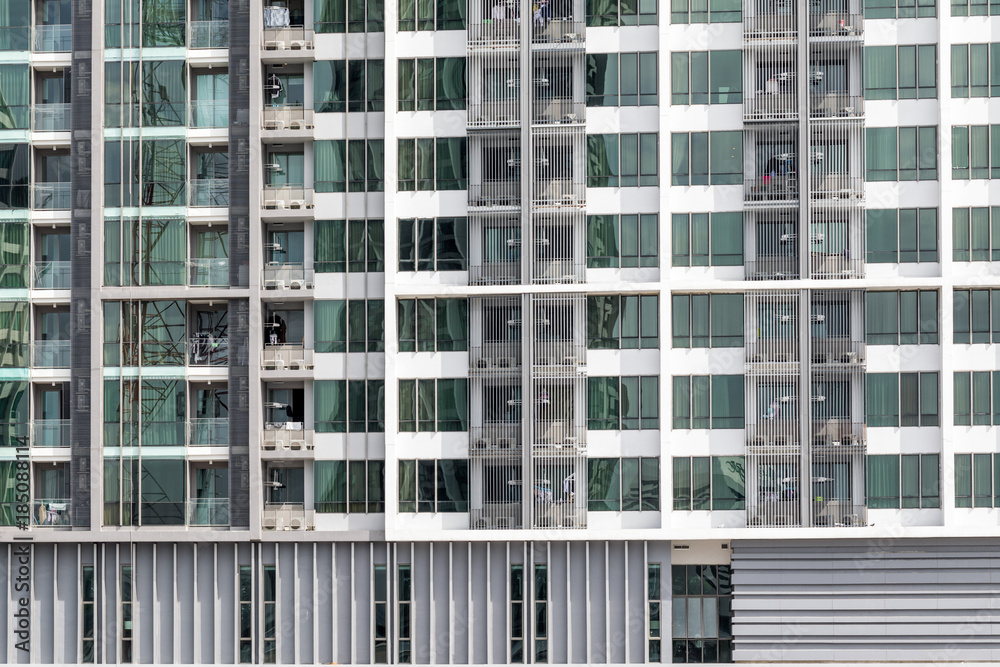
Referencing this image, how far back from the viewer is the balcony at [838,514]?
33.2m

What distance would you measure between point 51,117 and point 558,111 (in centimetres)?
1811

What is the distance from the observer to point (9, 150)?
34.7 metres

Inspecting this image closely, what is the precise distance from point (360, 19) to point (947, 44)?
20.2 meters

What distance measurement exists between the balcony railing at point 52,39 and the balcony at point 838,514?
101ft

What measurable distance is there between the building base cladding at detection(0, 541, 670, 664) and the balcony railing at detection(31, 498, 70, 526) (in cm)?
95

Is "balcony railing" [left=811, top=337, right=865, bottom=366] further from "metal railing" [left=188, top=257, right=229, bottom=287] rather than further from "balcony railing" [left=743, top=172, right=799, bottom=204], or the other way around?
"metal railing" [left=188, top=257, right=229, bottom=287]


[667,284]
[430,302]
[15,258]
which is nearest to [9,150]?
[15,258]

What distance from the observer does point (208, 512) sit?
34156 mm

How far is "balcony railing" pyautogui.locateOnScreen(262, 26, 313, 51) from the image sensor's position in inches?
1352

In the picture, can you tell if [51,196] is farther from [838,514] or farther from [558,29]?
[838,514]

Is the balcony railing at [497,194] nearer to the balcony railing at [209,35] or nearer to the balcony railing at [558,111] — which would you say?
the balcony railing at [558,111]

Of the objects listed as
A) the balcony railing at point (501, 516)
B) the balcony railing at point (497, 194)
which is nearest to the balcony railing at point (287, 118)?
the balcony railing at point (497, 194)

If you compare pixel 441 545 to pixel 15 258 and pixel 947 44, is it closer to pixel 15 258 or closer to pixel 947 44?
pixel 15 258

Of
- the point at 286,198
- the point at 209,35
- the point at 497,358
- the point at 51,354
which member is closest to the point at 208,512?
the point at 51,354
